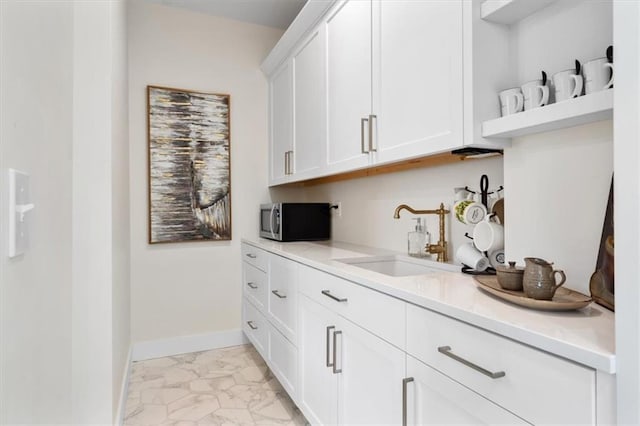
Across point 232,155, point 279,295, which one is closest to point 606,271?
point 279,295

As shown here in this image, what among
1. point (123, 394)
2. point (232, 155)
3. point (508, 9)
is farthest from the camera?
point (232, 155)

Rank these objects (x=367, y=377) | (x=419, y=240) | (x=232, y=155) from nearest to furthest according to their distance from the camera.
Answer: (x=367, y=377), (x=419, y=240), (x=232, y=155)

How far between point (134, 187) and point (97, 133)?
1.55 metres

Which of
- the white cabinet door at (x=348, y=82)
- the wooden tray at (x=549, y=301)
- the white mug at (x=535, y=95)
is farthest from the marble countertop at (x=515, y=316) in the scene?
the white cabinet door at (x=348, y=82)

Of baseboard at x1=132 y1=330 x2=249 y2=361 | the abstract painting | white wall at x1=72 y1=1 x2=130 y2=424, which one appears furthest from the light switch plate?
baseboard at x1=132 y1=330 x2=249 y2=361

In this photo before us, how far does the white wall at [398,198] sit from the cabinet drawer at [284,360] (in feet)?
2.64

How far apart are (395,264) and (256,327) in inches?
48.2

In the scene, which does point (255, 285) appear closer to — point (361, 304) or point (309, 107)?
point (309, 107)

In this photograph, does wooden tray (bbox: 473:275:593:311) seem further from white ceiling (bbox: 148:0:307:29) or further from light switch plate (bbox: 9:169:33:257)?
white ceiling (bbox: 148:0:307:29)

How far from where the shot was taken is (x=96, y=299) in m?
1.43

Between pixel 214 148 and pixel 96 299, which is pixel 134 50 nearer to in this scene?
pixel 214 148

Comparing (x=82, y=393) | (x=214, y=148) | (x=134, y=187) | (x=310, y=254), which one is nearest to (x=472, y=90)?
(x=310, y=254)

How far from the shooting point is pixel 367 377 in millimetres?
1338

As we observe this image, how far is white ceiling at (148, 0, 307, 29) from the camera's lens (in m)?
2.90
